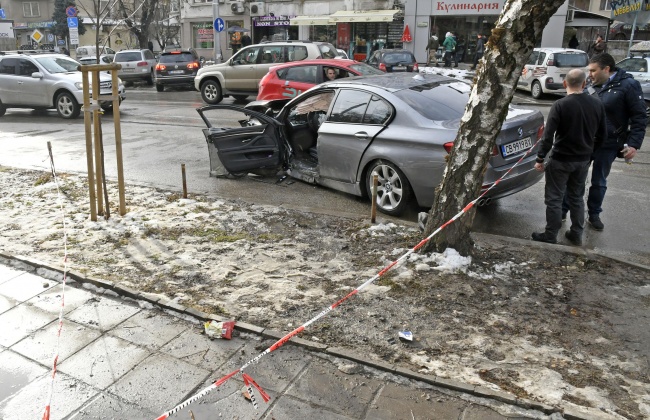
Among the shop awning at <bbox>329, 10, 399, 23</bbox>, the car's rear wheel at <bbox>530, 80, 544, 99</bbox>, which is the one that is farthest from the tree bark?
the shop awning at <bbox>329, 10, 399, 23</bbox>

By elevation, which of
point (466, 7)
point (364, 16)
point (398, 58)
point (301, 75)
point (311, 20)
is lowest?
point (301, 75)

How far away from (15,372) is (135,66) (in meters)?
25.7

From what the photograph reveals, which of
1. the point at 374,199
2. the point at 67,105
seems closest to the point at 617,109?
the point at 374,199

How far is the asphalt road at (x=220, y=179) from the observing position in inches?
250

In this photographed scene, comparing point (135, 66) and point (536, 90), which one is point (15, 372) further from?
point (135, 66)

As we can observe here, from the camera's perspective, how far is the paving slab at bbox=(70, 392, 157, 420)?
315 centimetres

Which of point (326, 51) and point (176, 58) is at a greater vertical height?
point (326, 51)

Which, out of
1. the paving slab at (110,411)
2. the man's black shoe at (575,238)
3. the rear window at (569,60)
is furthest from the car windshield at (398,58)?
the paving slab at (110,411)

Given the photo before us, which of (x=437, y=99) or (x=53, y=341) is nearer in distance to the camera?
(x=53, y=341)

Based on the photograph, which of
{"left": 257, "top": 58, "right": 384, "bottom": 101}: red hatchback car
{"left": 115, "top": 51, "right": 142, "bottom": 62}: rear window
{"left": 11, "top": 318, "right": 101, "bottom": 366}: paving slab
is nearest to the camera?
{"left": 11, "top": 318, "right": 101, "bottom": 366}: paving slab

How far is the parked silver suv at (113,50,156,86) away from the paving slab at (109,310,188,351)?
82.1 feet

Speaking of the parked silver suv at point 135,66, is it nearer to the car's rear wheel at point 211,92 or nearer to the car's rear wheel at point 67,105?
the car's rear wheel at point 211,92

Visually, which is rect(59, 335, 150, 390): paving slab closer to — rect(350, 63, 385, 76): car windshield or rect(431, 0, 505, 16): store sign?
rect(350, 63, 385, 76): car windshield

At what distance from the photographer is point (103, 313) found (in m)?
4.32
